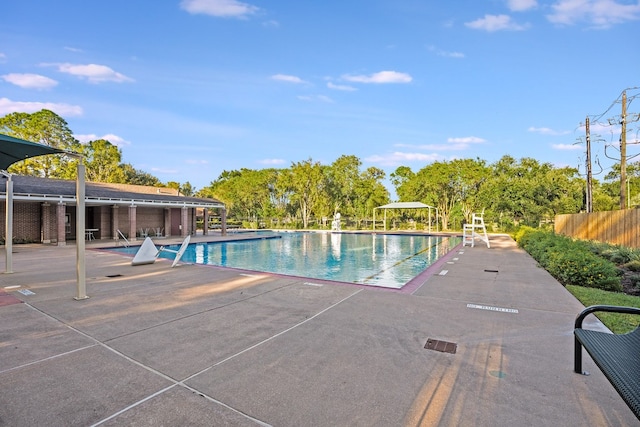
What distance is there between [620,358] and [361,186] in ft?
121

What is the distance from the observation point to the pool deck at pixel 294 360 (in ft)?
7.61

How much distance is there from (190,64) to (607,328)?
19556mm

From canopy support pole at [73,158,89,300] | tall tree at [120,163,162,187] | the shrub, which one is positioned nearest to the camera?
canopy support pole at [73,158,89,300]

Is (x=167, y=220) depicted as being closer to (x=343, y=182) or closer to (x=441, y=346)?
(x=343, y=182)

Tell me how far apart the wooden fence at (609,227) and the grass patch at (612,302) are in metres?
5.96

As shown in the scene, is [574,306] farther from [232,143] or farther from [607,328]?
[232,143]

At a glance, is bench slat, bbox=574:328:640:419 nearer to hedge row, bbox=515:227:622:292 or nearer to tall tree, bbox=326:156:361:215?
hedge row, bbox=515:227:622:292

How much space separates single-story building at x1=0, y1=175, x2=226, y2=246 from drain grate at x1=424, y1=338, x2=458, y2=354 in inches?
684

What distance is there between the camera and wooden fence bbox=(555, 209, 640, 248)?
10.6m

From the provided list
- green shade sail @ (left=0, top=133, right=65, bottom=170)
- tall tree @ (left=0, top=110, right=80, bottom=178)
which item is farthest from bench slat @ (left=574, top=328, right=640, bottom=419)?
tall tree @ (left=0, top=110, right=80, bottom=178)

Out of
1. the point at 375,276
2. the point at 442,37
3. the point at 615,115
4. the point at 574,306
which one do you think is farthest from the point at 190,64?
the point at 615,115

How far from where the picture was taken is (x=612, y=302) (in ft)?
18.0

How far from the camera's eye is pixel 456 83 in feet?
69.9

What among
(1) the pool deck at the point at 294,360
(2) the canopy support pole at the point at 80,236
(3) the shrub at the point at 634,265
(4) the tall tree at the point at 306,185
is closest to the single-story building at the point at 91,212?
(1) the pool deck at the point at 294,360
